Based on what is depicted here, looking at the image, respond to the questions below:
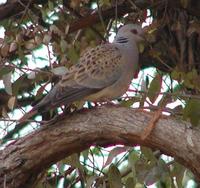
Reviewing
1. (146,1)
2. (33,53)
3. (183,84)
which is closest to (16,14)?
(33,53)

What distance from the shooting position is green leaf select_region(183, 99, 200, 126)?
3.22 metres

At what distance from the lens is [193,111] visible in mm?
3227

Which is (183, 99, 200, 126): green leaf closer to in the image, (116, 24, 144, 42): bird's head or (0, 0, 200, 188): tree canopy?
(0, 0, 200, 188): tree canopy

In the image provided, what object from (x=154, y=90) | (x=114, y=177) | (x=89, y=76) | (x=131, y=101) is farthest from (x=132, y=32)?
(x=114, y=177)

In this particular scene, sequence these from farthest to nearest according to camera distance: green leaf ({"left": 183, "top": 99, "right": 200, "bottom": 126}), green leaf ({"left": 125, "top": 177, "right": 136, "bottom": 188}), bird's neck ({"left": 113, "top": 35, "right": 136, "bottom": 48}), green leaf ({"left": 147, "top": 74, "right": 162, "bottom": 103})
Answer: bird's neck ({"left": 113, "top": 35, "right": 136, "bottom": 48}) < green leaf ({"left": 125, "top": 177, "right": 136, "bottom": 188}) < green leaf ({"left": 147, "top": 74, "right": 162, "bottom": 103}) < green leaf ({"left": 183, "top": 99, "right": 200, "bottom": 126})

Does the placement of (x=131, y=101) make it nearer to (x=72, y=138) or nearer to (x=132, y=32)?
(x=72, y=138)

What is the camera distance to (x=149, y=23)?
4621 millimetres

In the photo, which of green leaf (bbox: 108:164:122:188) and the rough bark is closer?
the rough bark

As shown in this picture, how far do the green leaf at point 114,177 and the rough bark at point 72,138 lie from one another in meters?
0.16

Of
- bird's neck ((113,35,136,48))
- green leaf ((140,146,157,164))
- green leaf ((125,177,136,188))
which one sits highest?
bird's neck ((113,35,136,48))

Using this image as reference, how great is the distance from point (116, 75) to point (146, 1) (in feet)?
1.69

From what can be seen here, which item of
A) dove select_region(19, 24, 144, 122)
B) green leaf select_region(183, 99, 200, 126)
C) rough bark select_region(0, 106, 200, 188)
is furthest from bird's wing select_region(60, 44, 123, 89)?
green leaf select_region(183, 99, 200, 126)

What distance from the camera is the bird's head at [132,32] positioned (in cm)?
433

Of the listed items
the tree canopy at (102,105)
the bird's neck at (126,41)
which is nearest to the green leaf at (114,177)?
the tree canopy at (102,105)
